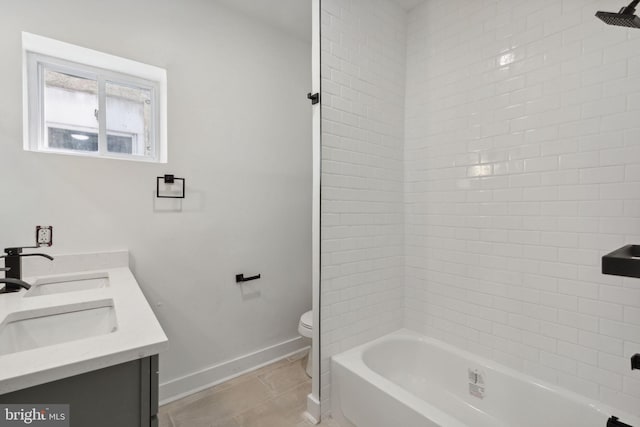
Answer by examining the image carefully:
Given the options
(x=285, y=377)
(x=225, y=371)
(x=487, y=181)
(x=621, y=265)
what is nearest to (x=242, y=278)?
(x=225, y=371)

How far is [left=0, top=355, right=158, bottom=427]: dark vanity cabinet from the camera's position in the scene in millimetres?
729

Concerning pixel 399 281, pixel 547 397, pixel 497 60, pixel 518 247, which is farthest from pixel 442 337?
pixel 497 60

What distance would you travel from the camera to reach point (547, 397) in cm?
149

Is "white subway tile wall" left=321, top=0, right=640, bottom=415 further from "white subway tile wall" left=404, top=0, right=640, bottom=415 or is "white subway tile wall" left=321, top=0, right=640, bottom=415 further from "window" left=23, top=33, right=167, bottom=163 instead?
"window" left=23, top=33, right=167, bottom=163

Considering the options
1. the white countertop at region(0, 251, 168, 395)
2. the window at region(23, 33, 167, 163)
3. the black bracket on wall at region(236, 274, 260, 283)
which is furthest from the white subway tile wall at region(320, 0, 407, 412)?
the window at region(23, 33, 167, 163)

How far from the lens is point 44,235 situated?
1548 mm

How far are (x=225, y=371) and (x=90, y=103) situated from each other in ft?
6.79

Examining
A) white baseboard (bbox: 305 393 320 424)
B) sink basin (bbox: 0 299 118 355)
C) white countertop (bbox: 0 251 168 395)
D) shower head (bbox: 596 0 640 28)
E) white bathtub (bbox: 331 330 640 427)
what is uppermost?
shower head (bbox: 596 0 640 28)

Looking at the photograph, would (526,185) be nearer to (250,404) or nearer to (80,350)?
(80,350)

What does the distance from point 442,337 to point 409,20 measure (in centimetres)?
233

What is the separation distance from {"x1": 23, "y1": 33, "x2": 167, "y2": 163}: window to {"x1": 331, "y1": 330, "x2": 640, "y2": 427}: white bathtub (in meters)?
1.89

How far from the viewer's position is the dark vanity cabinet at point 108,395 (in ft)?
2.39

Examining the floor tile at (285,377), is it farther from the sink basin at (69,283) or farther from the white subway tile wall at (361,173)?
the sink basin at (69,283)

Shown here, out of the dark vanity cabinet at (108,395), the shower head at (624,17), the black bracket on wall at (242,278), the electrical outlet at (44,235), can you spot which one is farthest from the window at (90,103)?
the shower head at (624,17)
